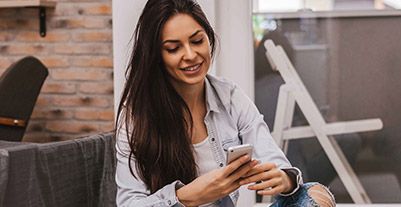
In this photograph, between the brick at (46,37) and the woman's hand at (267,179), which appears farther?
the brick at (46,37)

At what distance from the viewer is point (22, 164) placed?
1.63 m

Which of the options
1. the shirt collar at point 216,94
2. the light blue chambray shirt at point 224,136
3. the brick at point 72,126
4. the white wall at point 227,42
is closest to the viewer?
the light blue chambray shirt at point 224,136

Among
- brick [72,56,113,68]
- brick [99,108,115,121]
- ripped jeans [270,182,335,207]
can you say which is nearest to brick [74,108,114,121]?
brick [99,108,115,121]

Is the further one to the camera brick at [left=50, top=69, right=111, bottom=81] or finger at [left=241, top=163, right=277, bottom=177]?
brick at [left=50, top=69, right=111, bottom=81]

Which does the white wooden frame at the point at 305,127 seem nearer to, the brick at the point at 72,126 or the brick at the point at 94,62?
the brick at the point at 94,62

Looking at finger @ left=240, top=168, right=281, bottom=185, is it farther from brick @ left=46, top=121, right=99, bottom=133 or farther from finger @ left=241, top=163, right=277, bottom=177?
brick @ left=46, top=121, right=99, bottom=133

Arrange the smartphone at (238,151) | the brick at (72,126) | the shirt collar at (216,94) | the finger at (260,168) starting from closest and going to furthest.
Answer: the smartphone at (238,151), the finger at (260,168), the shirt collar at (216,94), the brick at (72,126)

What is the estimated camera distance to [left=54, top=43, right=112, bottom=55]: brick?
2.89 meters

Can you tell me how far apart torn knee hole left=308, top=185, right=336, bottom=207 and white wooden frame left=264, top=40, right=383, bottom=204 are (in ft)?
3.38

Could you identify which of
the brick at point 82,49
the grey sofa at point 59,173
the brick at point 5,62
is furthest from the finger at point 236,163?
the brick at point 5,62

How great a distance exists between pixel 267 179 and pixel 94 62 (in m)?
1.59

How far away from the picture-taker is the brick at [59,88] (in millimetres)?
2963

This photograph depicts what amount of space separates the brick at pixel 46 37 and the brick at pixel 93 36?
0.06 meters

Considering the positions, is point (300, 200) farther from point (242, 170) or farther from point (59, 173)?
point (59, 173)
